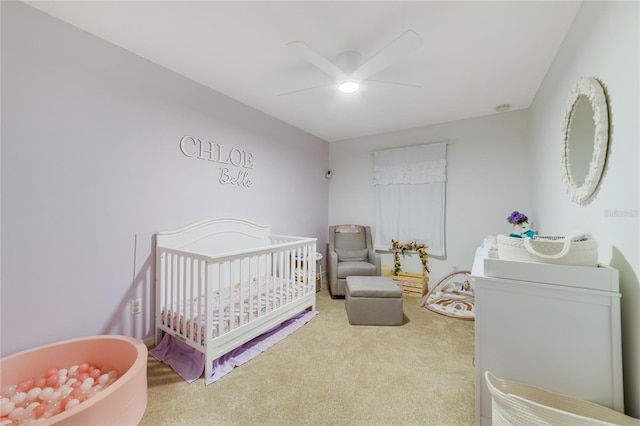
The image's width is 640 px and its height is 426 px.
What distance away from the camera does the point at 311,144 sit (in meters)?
3.99

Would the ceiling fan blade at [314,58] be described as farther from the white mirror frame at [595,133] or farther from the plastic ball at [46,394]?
the plastic ball at [46,394]

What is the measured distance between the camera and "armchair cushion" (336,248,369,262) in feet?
11.9

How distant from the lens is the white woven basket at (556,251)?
1.06 metres

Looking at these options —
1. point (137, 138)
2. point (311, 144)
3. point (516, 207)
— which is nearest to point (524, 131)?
point (516, 207)

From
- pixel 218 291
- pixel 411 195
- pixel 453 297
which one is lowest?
pixel 453 297

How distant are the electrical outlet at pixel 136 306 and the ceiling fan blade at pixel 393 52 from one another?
8.12 ft

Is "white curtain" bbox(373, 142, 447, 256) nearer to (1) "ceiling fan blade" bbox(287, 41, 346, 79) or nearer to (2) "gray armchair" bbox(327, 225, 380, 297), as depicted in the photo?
(2) "gray armchair" bbox(327, 225, 380, 297)

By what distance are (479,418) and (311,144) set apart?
363 cm

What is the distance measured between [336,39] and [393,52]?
0.45 meters

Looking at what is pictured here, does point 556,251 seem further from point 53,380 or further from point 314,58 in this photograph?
point 53,380

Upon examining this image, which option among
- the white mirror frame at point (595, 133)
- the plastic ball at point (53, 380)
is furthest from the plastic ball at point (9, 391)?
the white mirror frame at point (595, 133)

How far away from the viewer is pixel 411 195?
3.65 metres

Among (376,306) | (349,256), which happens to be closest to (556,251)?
(376,306)

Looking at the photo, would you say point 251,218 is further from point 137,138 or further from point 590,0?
point 590,0
